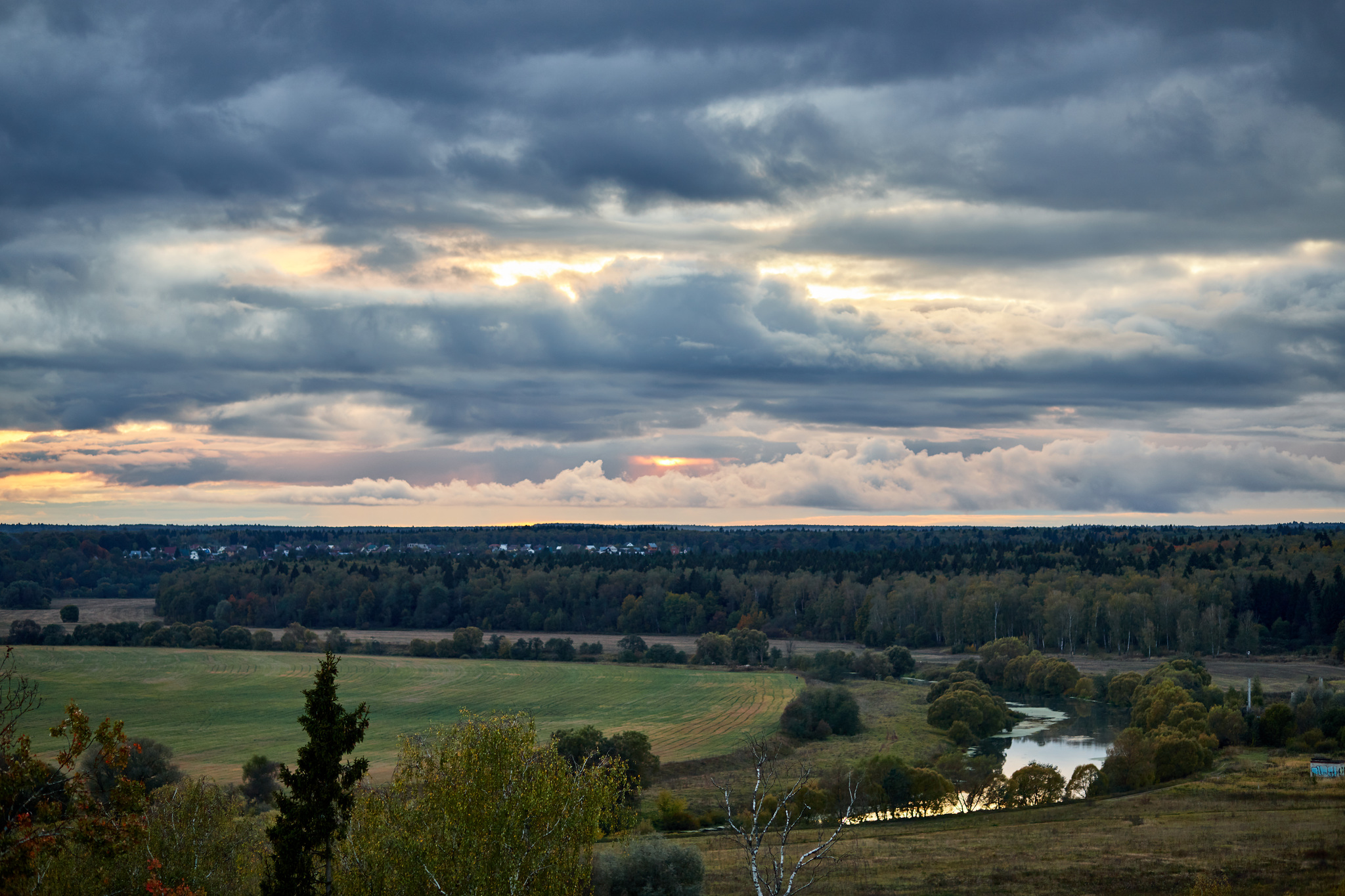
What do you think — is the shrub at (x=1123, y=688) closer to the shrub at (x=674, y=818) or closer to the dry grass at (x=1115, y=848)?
the dry grass at (x=1115, y=848)

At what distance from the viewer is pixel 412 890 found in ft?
85.5

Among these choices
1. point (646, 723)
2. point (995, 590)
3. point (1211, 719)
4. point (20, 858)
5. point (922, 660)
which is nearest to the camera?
point (20, 858)

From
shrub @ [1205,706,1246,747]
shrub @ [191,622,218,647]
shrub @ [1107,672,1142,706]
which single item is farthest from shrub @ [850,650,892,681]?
shrub @ [191,622,218,647]

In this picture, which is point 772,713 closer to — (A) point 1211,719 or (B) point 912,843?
(A) point 1211,719

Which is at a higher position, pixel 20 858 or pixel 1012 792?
pixel 20 858

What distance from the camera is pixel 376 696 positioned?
127 meters

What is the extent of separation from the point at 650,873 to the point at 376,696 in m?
91.9

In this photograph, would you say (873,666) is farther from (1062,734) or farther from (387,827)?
(387,827)

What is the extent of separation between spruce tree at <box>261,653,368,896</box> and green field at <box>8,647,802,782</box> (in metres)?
54.2

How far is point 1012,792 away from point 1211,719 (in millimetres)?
32007

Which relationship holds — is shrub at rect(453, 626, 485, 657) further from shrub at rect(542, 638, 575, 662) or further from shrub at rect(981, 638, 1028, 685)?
shrub at rect(981, 638, 1028, 685)

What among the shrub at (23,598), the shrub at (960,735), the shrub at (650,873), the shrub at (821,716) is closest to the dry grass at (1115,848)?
the shrub at (650,873)

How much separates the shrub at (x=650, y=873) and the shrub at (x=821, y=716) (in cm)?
5503

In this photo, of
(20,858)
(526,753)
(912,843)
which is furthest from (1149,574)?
(20,858)
